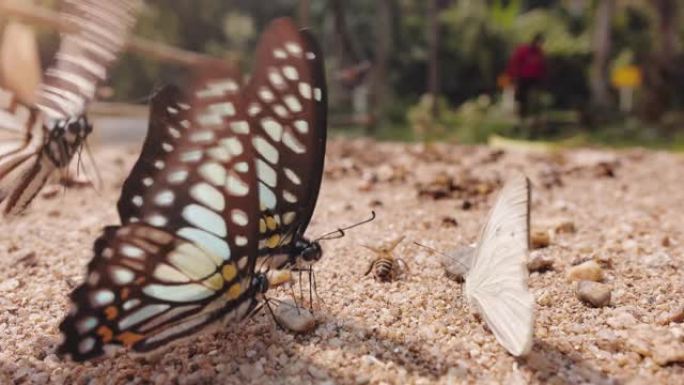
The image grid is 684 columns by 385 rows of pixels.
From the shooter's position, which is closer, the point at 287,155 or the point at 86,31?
the point at 287,155

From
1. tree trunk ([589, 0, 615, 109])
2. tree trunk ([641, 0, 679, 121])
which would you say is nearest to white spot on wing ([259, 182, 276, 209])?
tree trunk ([589, 0, 615, 109])

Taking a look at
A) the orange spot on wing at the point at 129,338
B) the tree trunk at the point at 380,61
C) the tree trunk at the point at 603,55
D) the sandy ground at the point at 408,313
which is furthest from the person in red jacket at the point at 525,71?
the orange spot on wing at the point at 129,338

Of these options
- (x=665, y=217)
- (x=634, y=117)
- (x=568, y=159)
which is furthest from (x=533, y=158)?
(x=634, y=117)

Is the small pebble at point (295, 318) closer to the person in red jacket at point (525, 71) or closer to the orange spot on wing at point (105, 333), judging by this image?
the orange spot on wing at point (105, 333)

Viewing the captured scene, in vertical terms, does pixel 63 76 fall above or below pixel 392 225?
above

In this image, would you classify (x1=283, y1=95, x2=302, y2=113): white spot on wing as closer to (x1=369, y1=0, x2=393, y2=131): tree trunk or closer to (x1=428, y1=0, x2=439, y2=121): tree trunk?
(x1=428, y1=0, x2=439, y2=121): tree trunk

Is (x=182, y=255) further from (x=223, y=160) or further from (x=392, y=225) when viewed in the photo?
(x=392, y=225)
